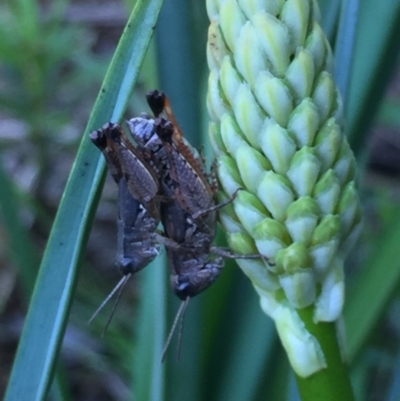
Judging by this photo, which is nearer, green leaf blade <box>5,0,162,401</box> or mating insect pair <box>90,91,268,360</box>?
green leaf blade <box>5,0,162,401</box>

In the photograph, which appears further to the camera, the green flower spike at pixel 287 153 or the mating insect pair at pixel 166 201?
the mating insect pair at pixel 166 201

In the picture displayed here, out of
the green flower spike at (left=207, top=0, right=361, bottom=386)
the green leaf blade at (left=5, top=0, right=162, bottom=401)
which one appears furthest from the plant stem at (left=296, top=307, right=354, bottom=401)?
the green leaf blade at (left=5, top=0, right=162, bottom=401)

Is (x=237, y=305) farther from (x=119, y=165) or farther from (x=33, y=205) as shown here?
(x=33, y=205)

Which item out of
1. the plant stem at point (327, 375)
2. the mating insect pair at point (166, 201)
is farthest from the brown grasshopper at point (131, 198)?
the plant stem at point (327, 375)

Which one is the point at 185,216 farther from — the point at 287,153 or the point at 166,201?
the point at 287,153

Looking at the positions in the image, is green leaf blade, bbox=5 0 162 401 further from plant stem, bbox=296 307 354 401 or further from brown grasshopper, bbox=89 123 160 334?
plant stem, bbox=296 307 354 401

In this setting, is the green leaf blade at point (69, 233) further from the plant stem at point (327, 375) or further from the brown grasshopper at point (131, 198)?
the plant stem at point (327, 375)
